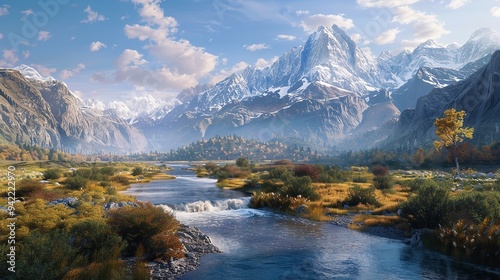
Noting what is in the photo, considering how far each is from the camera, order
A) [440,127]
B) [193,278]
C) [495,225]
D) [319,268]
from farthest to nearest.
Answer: [440,127] < [495,225] < [319,268] < [193,278]

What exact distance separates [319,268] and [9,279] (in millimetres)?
18495

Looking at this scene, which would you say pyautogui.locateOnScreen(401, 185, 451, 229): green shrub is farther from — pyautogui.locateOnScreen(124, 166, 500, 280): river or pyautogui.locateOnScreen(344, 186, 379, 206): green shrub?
pyautogui.locateOnScreen(344, 186, 379, 206): green shrub

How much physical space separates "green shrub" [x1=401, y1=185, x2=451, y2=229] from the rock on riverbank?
1988 centimetres

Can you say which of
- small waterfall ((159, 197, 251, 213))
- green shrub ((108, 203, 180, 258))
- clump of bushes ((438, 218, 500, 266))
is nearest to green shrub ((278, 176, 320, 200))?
small waterfall ((159, 197, 251, 213))

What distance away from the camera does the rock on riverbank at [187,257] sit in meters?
22.6

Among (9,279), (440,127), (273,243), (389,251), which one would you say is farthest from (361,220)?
(440,127)

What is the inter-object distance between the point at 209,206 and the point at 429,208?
3002 cm

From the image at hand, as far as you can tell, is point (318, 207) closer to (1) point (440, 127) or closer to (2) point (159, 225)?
(2) point (159, 225)

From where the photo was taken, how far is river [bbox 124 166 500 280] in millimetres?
22736

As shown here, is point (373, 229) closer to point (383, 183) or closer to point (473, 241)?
point (473, 241)

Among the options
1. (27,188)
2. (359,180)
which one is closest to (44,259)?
(27,188)

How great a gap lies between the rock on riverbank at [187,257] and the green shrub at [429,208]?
19.9 metres

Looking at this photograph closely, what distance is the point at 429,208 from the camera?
3181 centimetres

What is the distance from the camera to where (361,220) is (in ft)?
129
